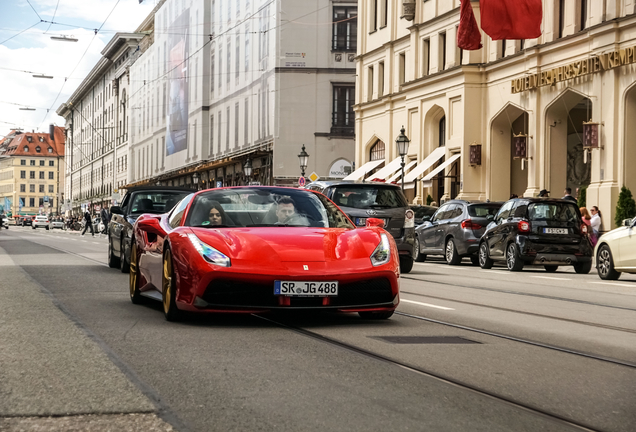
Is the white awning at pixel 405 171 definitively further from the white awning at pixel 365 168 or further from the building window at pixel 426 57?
the building window at pixel 426 57

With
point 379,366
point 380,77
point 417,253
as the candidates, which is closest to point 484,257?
point 417,253

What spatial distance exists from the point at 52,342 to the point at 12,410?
2.62 meters

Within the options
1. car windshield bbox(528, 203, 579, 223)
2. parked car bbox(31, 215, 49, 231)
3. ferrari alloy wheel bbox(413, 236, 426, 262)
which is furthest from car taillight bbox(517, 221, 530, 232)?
parked car bbox(31, 215, 49, 231)

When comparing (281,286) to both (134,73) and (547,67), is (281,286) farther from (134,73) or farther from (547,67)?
(134,73)

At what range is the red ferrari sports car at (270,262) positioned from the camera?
8594mm

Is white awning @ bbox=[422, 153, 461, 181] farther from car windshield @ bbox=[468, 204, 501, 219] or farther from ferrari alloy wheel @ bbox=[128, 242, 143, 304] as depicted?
ferrari alloy wheel @ bbox=[128, 242, 143, 304]

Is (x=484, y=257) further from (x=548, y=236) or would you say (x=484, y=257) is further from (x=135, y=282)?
(x=135, y=282)

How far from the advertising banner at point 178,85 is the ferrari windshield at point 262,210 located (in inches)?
A: 2916

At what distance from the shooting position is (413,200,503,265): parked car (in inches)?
979

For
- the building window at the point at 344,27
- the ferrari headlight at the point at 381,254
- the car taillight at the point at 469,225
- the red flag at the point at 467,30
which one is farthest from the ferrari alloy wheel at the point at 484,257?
the building window at the point at 344,27

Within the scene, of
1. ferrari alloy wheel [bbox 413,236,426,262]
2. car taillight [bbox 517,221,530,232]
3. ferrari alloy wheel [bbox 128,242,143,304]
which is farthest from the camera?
ferrari alloy wheel [bbox 413,236,426,262]

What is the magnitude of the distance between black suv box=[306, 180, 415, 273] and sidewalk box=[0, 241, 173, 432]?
10404 mm

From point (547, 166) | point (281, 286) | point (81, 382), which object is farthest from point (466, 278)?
point (547, 166)

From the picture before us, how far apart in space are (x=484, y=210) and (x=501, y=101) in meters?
15.2
